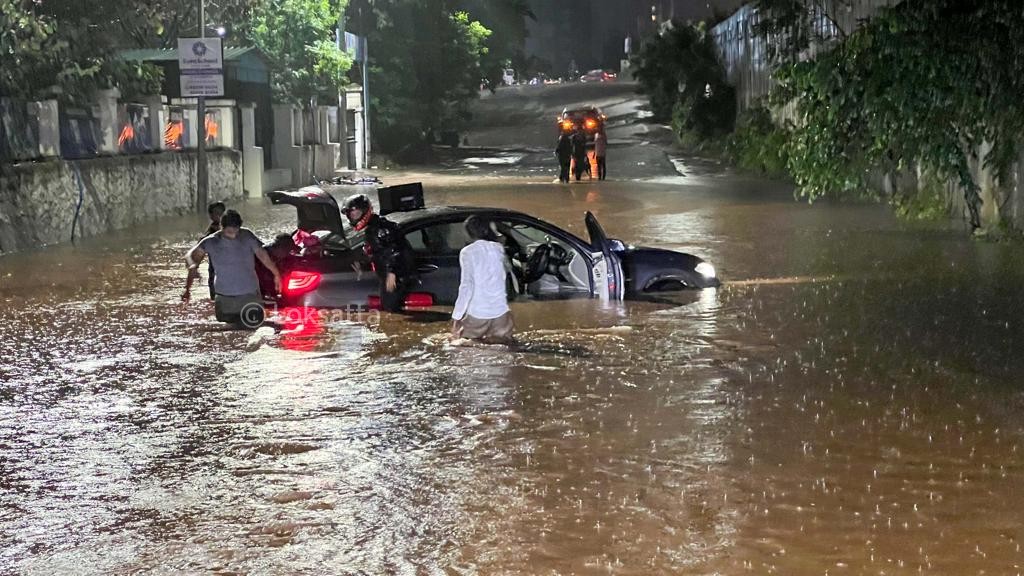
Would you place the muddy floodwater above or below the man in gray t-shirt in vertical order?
below

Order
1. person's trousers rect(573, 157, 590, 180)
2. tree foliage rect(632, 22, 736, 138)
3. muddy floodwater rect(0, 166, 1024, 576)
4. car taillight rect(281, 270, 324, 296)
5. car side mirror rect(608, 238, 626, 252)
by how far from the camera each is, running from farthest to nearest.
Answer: tree foliage rect(632, 22, 736, 138) < person's trousers rect(573, 157, 590, 180) < car side mirror rect(608, 238, 626, 252) < car taillight rect(281, 270, 324, 296) < muddy floodwater rect(0, 166, 1024, 576)

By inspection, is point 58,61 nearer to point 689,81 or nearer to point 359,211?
point 359,211

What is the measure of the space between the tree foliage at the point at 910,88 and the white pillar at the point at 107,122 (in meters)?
13.9

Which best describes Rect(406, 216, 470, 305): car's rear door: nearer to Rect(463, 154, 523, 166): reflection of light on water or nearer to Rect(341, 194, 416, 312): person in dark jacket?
Rect(341, 194, 416, 312): person in dark jacket

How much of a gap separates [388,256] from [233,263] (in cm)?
137

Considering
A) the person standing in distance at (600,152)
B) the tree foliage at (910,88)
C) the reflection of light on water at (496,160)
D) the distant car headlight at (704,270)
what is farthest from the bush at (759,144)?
the distant car headlight at (704,270)

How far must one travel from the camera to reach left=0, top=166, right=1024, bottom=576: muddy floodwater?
6406mm

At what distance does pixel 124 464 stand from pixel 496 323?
4212mm

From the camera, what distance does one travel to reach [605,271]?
13773mm

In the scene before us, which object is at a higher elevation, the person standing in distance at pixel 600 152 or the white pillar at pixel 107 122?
the white pillar at pixel 107 122

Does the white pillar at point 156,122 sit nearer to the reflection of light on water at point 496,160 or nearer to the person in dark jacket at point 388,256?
the person in dark jacket at point 388,256

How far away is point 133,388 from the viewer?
1043cm

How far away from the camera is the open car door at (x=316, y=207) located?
44.1 ft

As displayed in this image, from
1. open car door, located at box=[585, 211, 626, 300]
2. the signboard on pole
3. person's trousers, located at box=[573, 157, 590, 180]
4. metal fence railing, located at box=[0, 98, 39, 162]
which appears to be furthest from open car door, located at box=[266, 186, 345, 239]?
person's trousers, located at box=[573, 157, 590, 180]
